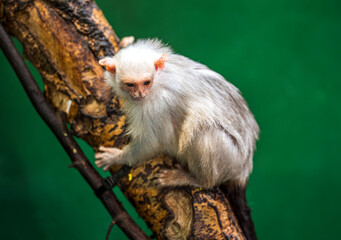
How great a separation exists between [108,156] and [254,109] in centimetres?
225

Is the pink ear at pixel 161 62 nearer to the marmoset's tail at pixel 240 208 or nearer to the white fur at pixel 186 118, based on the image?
the white fur at pixel 186 118

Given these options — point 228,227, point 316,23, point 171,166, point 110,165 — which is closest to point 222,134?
point 171,166

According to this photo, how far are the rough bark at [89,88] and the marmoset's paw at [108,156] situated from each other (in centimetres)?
6

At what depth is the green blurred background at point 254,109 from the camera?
4.02m

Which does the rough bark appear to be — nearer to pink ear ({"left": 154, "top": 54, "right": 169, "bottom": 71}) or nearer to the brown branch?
the brown branch

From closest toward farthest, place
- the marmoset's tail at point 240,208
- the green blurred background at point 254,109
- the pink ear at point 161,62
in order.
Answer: the pink ear at point 161,62 → the marmoset's tail at point 240,208 → the green blurred background at point 254,109

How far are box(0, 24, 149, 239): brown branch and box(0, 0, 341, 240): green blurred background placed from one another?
155 cm

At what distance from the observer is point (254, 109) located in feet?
13.6

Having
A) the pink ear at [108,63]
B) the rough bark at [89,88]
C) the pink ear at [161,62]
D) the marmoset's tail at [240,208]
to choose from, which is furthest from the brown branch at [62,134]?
the pink ear at [161,62]

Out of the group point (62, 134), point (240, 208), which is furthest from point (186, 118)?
point (62, 134)

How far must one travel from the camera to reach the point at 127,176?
2605mm

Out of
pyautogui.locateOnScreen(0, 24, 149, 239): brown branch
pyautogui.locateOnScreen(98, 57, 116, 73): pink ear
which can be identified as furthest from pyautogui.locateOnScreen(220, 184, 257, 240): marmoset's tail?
pyautogui.locateOnScreen(98, 57, 116, 73): pink ear

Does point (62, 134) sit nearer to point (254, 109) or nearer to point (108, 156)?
point (108, 156)

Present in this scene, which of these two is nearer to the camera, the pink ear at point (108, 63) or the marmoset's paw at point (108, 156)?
the pink ear at point (108, 63)
